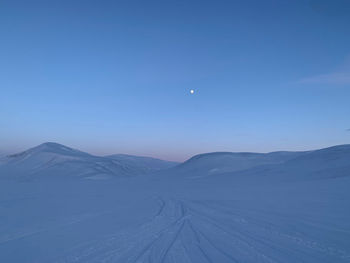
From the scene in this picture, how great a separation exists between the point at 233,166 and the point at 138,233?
40.0 metres

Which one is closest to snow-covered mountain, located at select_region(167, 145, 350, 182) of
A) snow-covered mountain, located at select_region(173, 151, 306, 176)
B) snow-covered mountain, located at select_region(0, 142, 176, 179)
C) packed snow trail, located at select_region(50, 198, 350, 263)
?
snow-covered mountain, located at select_region(173, 151, 306, 176)

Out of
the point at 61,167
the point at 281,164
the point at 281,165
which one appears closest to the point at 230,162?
the point at 281,164

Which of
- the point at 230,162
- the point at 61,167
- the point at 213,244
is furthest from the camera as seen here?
the point at 61,167

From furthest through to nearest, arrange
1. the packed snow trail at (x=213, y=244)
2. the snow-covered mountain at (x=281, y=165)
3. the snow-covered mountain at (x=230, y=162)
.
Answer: the snow-covered mountain at (x=230, y=162), the snow-covered mountain at (x=281, y=165), the packed snow trail at (x=213, y=244)

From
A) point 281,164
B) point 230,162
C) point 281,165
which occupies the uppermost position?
point 230,162

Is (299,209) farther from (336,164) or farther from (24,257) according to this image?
(336,164)

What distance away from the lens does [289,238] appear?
20.1ft

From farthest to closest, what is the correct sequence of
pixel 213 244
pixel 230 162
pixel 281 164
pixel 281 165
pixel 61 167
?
pixel 61 167, pixel 230 162, pixel 281 164, pixel 281 165, pixel 213 244

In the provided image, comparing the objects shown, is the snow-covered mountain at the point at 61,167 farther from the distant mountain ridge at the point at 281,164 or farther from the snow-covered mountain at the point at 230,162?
the snow-covered mountain at the point at 230,162

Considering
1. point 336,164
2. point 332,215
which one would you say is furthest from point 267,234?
point 336,164

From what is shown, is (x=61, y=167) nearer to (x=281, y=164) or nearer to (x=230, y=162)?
(x=230, y=162)

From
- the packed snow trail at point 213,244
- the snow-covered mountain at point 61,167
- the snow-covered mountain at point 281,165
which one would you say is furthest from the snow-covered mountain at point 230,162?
the packed snow trail at point 213,244

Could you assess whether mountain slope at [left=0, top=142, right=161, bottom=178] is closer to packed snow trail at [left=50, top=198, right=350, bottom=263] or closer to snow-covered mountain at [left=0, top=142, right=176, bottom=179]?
snow-covered mountain at [left=0, top=142, right=176, bottom=179]

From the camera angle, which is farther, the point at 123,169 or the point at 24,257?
the point at 123,169
